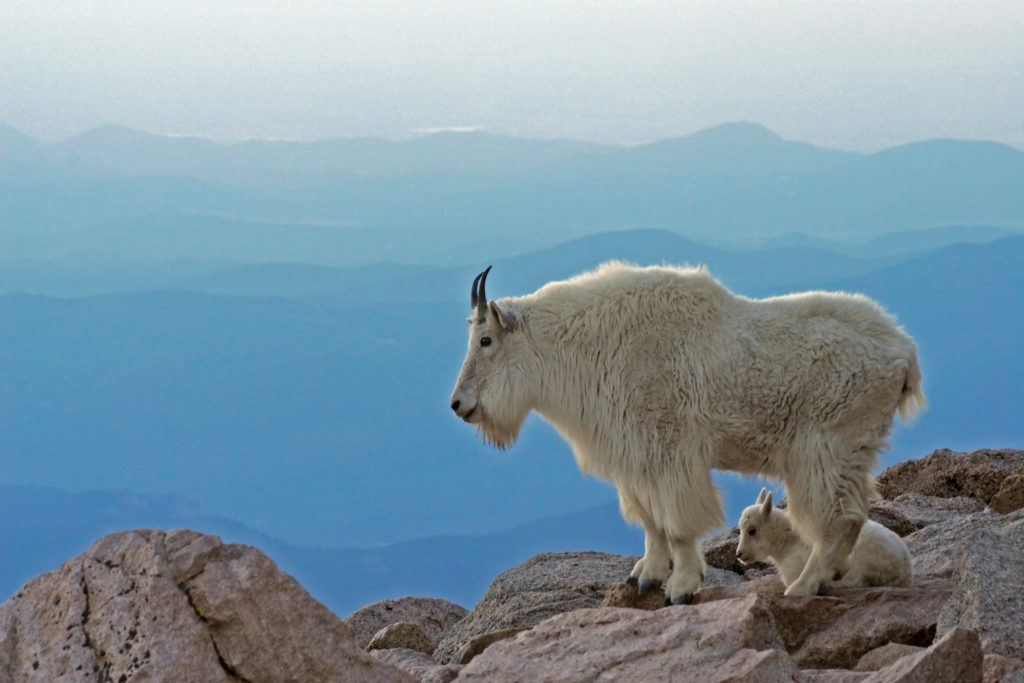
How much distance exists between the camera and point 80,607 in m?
5.27

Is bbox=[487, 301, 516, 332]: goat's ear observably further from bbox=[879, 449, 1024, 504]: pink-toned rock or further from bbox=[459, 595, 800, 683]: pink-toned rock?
bbox=[879, 449, 1024, 504]: pink-toned rock

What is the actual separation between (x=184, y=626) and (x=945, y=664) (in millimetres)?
3292

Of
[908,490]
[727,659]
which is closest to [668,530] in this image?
[727,659]

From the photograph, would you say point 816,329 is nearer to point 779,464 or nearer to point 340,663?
point 779,464

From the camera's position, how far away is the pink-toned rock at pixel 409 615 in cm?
1024

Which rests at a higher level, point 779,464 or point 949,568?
point 779,464

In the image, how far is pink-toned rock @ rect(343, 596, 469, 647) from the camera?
33.6 ft

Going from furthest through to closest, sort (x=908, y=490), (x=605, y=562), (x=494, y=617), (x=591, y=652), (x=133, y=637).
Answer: (x=908, y=490) → (x=605, y=562) → (x=494, y=617) → (x=591, y=652) → (x=133, y=637)

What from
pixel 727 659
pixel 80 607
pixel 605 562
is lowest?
pixel 727 659

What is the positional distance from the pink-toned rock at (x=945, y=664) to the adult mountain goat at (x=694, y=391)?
2777 millimetres

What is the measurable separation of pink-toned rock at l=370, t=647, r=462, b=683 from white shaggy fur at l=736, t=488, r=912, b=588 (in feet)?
8.77

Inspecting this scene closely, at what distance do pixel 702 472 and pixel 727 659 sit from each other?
3.13 metres

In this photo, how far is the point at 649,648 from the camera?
5.55m

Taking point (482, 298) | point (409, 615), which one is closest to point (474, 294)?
point (482, 298)
